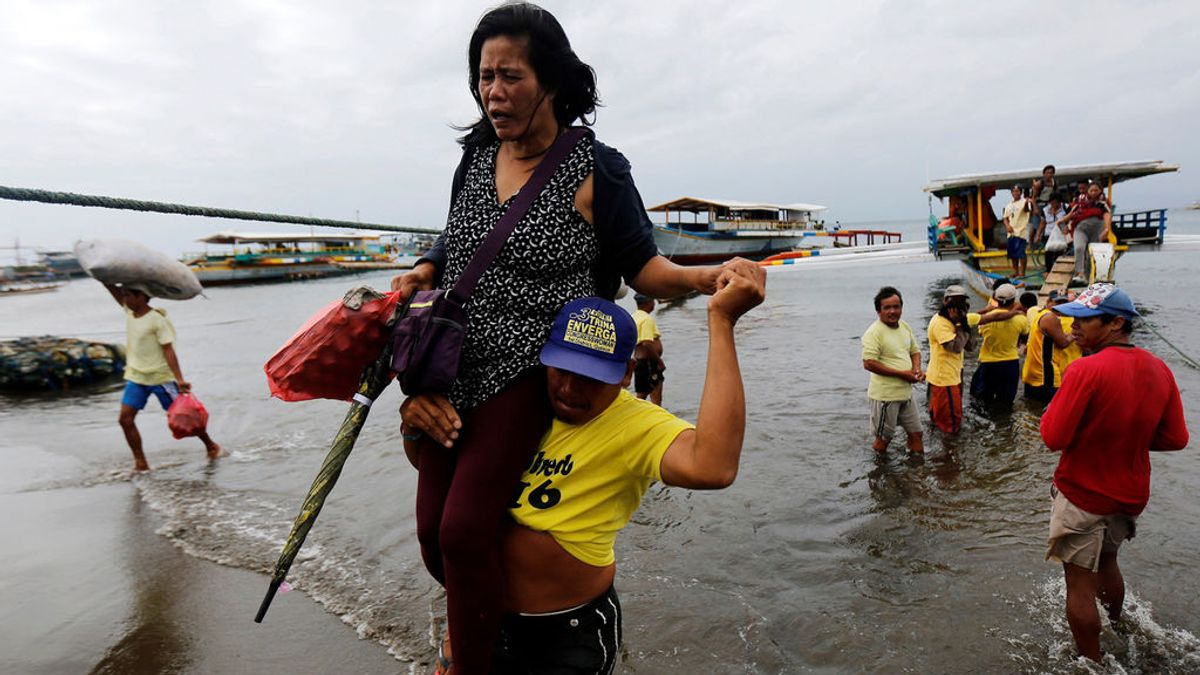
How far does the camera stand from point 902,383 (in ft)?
22.5

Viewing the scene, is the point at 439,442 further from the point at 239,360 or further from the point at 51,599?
the point at 239,360

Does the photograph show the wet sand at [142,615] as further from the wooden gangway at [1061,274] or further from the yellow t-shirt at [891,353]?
the wooden gangway at [1061,274]

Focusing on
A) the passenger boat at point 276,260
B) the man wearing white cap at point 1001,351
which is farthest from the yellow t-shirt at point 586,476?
the passenger boat at point 276,260

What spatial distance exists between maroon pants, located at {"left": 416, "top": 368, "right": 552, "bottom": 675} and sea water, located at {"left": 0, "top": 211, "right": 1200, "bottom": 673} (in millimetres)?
2189

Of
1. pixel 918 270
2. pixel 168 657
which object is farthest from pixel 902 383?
pixel 918 270

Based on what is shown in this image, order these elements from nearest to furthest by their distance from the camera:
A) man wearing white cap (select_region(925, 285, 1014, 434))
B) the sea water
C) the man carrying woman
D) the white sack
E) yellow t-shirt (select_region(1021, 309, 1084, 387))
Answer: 1. the sea water
2. the white sack
3. man wearing white cap (select_region(925, 285, 1014, 434))
4. yellow t-shirt (select_region(1021, 309, 1084, 387))
5. the man carrying woman

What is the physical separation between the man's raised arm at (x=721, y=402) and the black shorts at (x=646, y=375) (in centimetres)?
673

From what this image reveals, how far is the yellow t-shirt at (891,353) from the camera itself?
6844mm

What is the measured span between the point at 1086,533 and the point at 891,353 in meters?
3.44

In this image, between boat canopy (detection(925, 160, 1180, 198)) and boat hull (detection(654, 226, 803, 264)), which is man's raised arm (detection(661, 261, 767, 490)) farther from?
boat hull (detection(654, 226, 803, 264))

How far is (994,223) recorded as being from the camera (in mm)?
22656

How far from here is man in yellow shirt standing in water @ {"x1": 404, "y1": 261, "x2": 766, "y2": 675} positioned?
5.50ft

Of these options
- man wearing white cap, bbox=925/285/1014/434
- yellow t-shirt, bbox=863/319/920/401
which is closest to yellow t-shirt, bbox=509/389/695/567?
yellow t-shirt, bbox=863/319/920/401

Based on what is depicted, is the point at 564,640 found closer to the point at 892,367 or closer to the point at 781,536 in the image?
the point at 781,536
